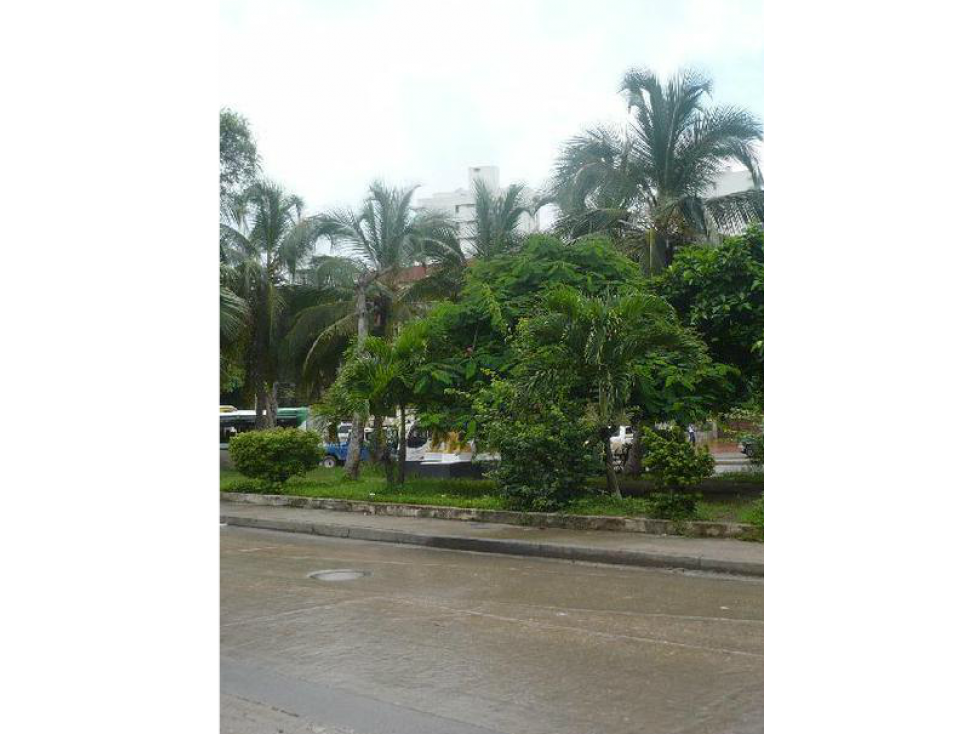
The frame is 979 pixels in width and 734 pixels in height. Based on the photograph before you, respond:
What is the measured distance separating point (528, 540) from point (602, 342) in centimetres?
259

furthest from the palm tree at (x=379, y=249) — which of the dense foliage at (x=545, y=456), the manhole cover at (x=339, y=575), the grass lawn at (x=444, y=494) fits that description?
the manhole cover at (x=339, y=575)

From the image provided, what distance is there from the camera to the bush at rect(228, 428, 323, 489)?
1467cm

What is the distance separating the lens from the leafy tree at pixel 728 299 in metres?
12.3

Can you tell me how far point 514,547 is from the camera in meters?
9.41

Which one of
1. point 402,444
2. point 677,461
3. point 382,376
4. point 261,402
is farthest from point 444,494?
point 261,402

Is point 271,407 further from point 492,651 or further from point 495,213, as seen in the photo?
point 492,651

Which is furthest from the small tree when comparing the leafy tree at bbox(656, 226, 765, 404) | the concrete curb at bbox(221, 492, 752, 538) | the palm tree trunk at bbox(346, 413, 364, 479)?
A: the leafy tree at bbox(656, 226, 765, 404)

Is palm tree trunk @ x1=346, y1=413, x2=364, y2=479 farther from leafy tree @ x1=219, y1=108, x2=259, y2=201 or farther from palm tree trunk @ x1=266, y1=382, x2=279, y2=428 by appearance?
leafy tree @ x1=219, y1=108, x2=259, y2=201

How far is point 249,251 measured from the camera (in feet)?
67.5
